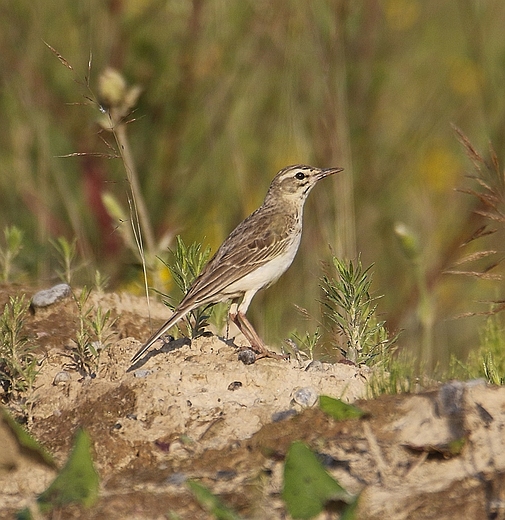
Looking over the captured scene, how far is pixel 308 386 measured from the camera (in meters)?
4.45

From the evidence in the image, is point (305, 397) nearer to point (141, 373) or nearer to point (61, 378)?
point (141, 373)

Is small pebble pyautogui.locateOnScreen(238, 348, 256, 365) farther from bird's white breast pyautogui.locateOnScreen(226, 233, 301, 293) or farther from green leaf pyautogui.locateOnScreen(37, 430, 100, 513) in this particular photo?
green leaf pyautogui.locateOnScreen(37, 430, 100, 513)

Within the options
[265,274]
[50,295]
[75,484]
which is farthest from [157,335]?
[75,484]

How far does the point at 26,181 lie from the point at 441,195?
180 inches

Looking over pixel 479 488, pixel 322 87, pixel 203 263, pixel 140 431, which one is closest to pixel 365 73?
pixel 322 87

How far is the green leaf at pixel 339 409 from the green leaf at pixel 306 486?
0.47 metres

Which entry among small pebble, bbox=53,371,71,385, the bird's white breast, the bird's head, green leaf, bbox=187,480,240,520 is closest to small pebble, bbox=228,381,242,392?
small pebble, bbox=53,371,71,385

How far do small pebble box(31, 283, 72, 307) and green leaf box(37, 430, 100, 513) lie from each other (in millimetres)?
2307

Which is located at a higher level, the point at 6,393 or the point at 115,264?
the point at 6,393

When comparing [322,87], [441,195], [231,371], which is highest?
[322,87]

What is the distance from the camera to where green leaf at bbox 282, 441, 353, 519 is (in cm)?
329

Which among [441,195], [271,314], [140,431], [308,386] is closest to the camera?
[140,431]

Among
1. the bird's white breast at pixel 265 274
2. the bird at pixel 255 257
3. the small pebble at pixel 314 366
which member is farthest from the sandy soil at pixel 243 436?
the bird's white breast at pixel 265 274

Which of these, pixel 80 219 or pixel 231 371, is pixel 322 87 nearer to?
pixel 80 219
